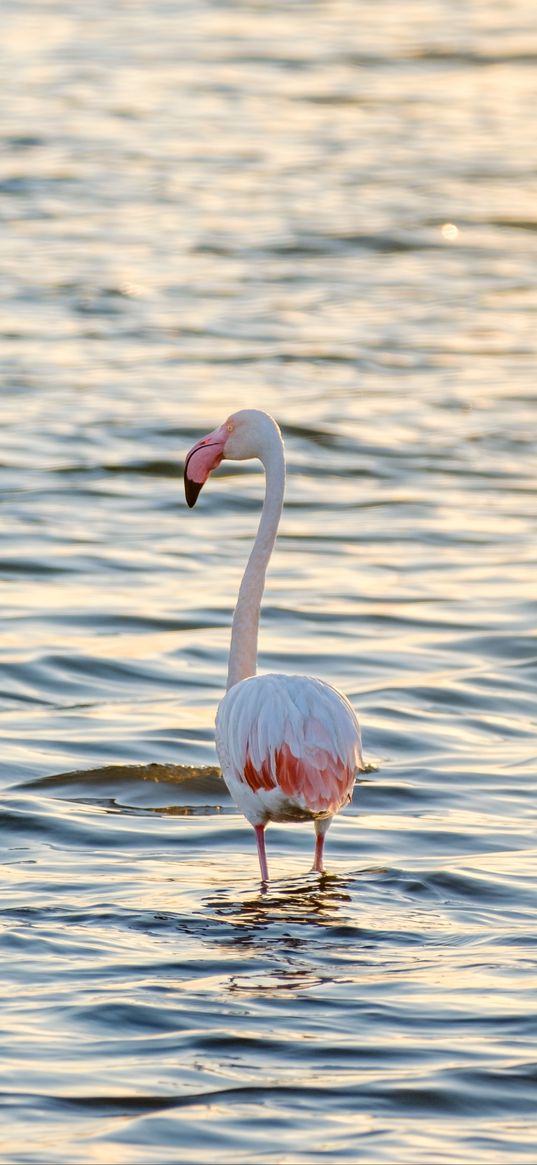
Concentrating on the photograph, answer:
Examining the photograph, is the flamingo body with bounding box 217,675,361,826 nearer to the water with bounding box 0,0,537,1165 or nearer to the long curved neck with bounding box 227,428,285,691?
the water with bounding box 0,0,537,1165

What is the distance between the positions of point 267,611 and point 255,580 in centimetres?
368

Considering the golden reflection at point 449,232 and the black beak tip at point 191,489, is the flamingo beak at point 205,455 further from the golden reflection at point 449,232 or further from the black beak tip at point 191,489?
the golden reflection at point 449,232

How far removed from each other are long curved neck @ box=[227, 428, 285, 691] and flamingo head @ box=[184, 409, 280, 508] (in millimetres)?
46

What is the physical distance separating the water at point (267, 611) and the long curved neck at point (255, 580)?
80 centimetres

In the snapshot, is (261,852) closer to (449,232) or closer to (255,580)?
(255,580)

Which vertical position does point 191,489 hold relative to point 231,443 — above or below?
below

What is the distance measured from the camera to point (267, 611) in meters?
12.3

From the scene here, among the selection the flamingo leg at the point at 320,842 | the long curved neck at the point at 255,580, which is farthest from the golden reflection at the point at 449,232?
the flamingo leg at the point at 320,842

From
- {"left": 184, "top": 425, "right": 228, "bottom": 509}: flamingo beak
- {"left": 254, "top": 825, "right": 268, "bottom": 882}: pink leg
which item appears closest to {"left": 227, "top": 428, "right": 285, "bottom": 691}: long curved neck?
{"left": 184, "top": 425, "right": 228, "bottom": 509}: flamingo beak

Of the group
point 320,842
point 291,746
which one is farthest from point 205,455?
point 320,842

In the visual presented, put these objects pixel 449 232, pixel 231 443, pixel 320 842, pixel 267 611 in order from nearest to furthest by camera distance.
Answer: pixel 320 842 → pixel 231 443 → pixel 267 611 → pixel 449 232

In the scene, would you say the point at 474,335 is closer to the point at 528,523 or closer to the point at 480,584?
the point at 528,523

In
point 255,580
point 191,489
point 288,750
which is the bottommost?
point 288,750

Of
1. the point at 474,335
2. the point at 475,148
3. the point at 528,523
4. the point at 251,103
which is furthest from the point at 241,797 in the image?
the point at 251,103
